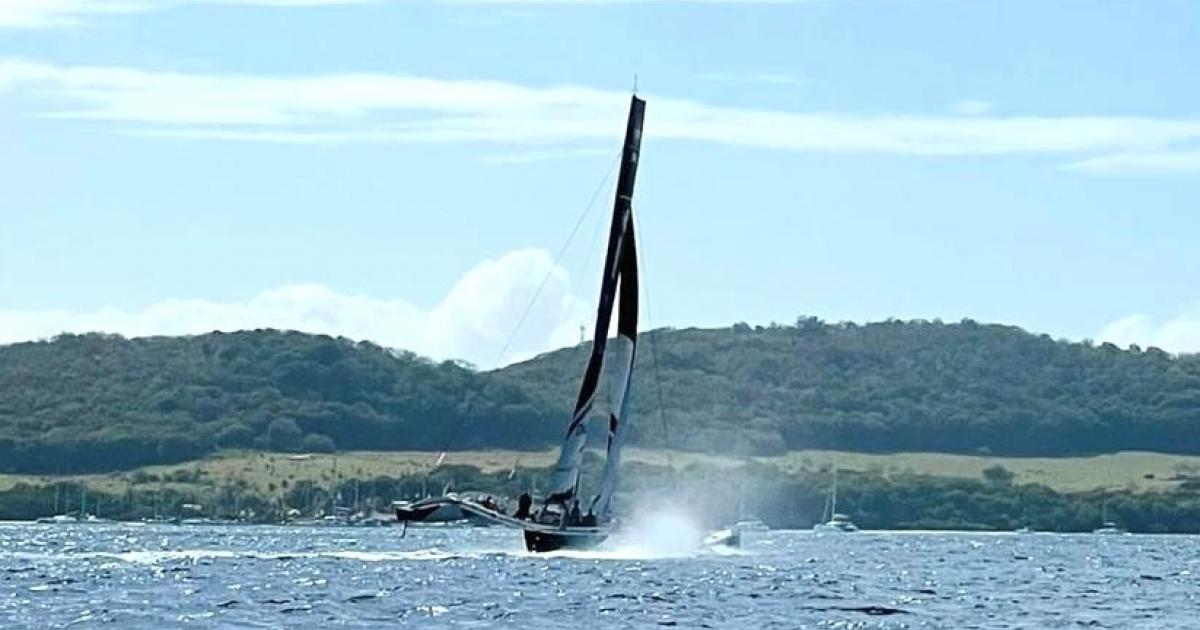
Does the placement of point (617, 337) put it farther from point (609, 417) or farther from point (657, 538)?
point (657, 538)

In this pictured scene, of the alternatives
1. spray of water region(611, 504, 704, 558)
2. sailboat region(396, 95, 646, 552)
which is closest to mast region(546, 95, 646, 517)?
sailboat region(396, 95, 646, 552)

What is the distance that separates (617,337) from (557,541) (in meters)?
11.5

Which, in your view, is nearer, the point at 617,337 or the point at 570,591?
the point at 570,591

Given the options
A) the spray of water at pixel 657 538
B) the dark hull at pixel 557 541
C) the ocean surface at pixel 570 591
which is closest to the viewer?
the ocean surface at pixel 570 591

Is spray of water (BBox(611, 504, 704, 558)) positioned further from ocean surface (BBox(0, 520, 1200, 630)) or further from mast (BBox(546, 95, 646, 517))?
mast (BBox(546, 95, 646, 517))

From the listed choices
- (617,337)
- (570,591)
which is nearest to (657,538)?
(617,337)

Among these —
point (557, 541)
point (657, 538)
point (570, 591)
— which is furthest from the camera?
point (657, 538)

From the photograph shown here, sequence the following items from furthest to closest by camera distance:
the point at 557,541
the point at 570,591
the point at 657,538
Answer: the point at 657,538 → the point at 557,541 → the point at 570,591

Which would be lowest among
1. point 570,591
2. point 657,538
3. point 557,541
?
point 570,591

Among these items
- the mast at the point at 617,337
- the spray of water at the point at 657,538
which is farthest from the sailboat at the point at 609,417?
the spray of water at the point at 657,538

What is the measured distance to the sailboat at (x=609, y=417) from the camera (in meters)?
146

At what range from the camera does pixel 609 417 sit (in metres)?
148

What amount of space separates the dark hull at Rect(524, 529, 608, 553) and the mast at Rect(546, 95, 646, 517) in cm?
183

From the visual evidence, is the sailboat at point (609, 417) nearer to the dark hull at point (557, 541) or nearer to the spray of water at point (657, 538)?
the dark hull at point (557, 541)
